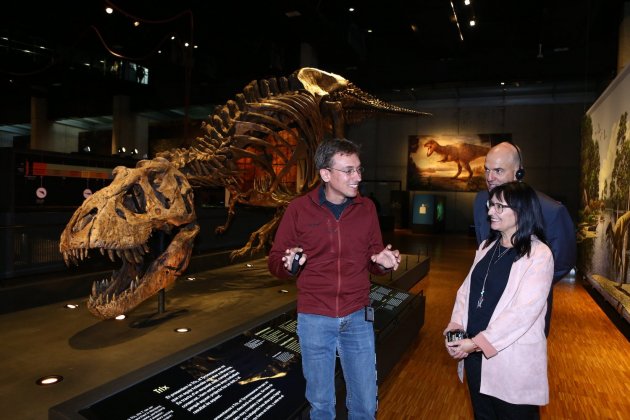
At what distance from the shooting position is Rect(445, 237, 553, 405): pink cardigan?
1703mm

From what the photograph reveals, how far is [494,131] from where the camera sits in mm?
15312

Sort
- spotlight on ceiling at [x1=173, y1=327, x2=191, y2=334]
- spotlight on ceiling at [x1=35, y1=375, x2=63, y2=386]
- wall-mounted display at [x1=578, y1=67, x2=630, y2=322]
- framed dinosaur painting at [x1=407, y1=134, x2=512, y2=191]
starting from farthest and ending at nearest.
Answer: framed dinosaur painting at [x1=407, y1=134, x2=512, y2=191] → wall-mounted display at [x1=578, y1=67, x2=630, y2=322] → spotlight on ceiling at [x1=173, y1=327, x2=191, y2=334] → spotlight on ceiling at [x1=35, y1=375, x2=63, y2=386]

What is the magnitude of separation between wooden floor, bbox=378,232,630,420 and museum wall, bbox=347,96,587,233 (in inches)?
376

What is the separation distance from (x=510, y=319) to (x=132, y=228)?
2392 mm

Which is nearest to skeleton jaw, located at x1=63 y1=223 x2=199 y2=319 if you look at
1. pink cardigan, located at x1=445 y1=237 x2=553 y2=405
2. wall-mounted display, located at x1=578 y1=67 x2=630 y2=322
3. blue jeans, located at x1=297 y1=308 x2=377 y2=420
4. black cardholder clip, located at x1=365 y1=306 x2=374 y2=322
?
blue jeans, located at x1=297 y1=308 x2=377 y2=420

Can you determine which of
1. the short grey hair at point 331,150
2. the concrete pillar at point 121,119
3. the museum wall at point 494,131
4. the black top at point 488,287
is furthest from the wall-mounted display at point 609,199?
the concrete pillar at point 121,119

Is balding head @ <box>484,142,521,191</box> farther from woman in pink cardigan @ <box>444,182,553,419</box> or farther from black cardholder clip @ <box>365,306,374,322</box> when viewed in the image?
black cardholder clip @ <box>365,306,374,322</box>

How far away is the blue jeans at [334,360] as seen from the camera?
196 centimetres

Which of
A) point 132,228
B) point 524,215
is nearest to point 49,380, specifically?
point 132,228

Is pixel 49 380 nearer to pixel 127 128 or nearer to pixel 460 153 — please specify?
pixel 127 128

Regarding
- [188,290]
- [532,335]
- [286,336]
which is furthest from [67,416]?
[188,290]

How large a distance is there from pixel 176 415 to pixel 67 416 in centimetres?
44

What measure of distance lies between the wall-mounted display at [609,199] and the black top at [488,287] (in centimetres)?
390

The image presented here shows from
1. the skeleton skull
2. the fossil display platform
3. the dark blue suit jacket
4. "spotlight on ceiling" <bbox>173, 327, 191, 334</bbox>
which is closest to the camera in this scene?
the dark blue suit jacket
